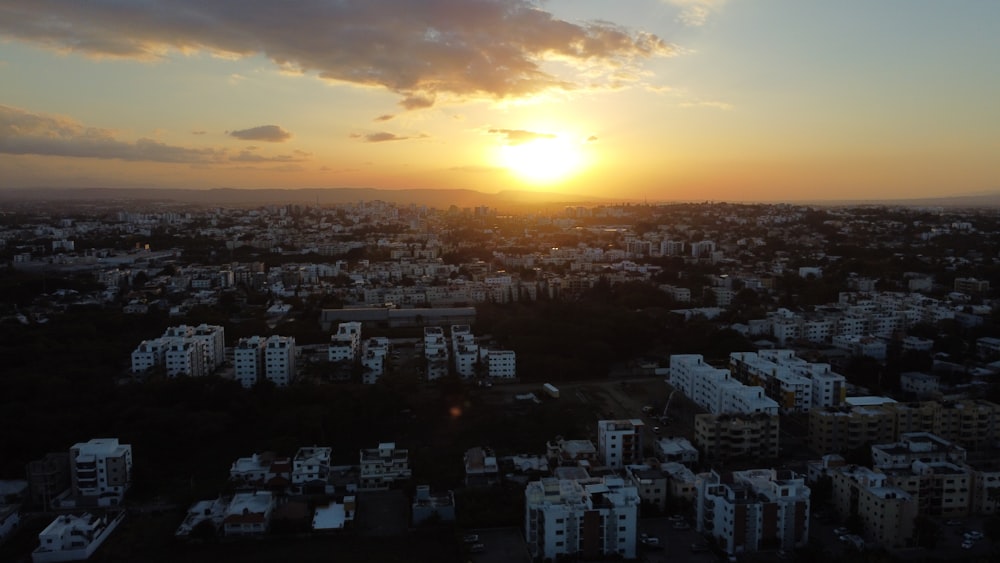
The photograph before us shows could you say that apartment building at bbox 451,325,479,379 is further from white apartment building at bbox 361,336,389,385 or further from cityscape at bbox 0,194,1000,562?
white apartment building at bbox 361,336,389,385

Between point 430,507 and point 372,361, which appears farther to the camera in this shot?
point 372,361

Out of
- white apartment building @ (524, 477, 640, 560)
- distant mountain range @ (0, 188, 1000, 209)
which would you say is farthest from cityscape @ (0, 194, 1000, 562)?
distant mountain range @ (0, 188, 1000, 209)

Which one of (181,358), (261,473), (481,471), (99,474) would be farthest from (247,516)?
(181,358)

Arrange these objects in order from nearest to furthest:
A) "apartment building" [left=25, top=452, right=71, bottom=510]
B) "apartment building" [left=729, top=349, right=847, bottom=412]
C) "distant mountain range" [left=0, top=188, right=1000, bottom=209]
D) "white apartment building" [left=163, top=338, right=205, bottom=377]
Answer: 1. "apartment building" [left=25, top=452, right=71, bottom=510]
2. "apartment building" [left=729, top=349, right=847, bottom=412]
3. "white apartment building" [left=163, top=338, right=205, bottom=377]
4. "distant mountain range" [left=0, top=188, right=1000, bottom=209]

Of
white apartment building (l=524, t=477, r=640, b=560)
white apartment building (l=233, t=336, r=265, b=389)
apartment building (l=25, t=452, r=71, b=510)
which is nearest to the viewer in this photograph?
white apartment building (l=524, t=477, r=640, b=560)

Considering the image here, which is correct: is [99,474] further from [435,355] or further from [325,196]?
[325,196]

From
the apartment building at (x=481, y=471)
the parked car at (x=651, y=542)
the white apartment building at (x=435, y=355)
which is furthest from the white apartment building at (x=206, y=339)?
the parked car at (x=651, y=542)
